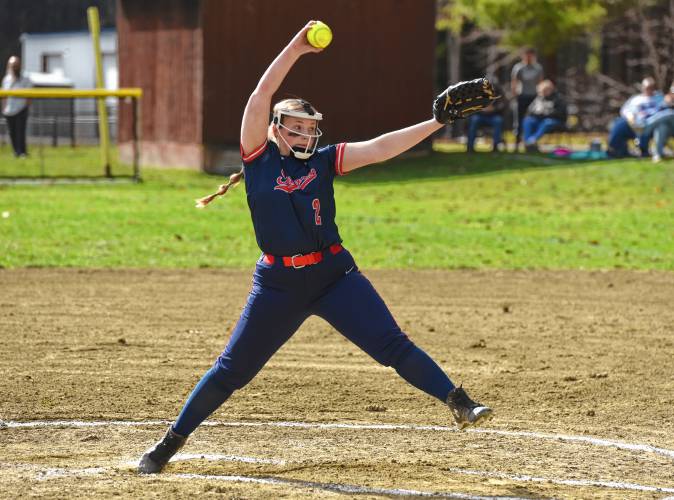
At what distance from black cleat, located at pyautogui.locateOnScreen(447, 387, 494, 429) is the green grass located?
347 inches

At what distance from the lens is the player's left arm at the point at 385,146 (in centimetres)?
661

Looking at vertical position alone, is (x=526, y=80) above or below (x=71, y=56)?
above

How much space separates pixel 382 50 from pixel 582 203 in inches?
328

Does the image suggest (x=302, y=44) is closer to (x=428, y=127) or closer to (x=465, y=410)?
(x=428, y=127)

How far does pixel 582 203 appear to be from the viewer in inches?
842

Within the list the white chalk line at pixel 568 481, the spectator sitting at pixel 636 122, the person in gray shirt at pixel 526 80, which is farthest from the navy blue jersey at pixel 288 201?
the person in gray shirt at pixel 526 80

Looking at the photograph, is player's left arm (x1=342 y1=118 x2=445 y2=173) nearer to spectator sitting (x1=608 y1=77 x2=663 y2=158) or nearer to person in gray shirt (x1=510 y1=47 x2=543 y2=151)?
spectator sitting (x1=608 y1=77 x2=663 y2=158)

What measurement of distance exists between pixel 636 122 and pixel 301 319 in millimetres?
19976

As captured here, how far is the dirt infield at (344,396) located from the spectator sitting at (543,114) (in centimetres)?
1314

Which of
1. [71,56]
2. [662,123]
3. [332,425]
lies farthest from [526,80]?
[332,425]

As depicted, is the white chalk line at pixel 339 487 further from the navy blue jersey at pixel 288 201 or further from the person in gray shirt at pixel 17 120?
the person in gray shirt at pixel 17 120

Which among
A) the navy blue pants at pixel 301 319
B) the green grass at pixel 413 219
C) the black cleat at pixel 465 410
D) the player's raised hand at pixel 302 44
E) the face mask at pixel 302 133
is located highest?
the player's raised hand at pixel 302 44

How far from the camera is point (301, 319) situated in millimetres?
6719

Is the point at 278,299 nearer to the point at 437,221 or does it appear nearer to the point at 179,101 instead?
the point at 437,221
